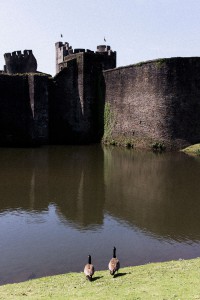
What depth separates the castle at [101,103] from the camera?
36094 mm

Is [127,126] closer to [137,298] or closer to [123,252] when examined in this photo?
[123,252]

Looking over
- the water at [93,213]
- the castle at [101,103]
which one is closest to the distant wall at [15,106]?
the castle at [101,103]

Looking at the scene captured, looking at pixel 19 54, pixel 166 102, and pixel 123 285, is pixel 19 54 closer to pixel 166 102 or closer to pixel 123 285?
pixel 166 102

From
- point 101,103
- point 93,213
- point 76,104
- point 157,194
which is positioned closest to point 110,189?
point 157,194

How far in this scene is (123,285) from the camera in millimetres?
9688

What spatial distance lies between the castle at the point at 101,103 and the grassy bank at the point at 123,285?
2616cm

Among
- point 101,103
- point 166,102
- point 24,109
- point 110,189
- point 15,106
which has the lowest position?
point 110,189

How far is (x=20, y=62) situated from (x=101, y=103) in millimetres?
17665

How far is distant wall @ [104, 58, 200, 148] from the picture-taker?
35.9m

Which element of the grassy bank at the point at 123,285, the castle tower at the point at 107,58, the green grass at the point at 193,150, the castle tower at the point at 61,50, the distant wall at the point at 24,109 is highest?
the castle tower at the point at 61,50

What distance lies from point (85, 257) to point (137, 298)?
3.98m

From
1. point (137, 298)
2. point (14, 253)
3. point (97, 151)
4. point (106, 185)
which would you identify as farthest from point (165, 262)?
point (97, 151)

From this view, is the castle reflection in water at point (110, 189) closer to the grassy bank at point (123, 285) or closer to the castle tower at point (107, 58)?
the grassy bank at point (123, 285)

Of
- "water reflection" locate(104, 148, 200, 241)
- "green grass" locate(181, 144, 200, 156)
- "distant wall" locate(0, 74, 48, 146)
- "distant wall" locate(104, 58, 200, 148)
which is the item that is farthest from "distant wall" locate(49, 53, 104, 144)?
"water reflection" locate(104, 148, 200, 241)
